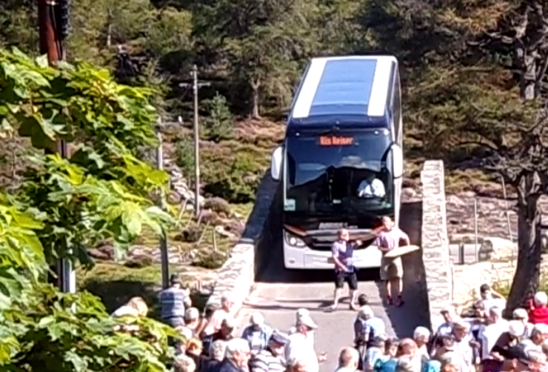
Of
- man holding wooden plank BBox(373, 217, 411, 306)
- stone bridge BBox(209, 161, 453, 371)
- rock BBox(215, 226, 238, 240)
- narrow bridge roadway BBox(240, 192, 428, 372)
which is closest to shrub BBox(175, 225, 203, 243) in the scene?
rock BBox(215, 226, 238, 240)

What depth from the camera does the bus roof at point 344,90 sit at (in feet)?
69.9

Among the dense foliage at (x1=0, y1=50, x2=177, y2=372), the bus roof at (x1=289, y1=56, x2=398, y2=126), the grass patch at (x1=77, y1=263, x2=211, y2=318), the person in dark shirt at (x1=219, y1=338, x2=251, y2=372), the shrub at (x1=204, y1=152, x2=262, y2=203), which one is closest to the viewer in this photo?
the dense foliage at (x1=0, y1=50, x2=177, y2=372)

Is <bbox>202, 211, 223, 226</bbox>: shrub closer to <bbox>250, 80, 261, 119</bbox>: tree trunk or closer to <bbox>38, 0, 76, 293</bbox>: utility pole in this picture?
<bbox>250, 80, 261, 119</bbox>: tree trunk

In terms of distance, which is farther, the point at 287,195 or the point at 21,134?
the point at 287,195

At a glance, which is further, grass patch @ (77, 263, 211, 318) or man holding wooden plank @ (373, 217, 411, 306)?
grass patch @ (77, 263, 211, 318)

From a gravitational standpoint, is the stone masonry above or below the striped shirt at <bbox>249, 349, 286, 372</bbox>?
above

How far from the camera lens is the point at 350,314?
18328 mm

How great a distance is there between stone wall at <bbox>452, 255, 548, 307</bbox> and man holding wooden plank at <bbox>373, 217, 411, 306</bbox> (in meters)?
10.3

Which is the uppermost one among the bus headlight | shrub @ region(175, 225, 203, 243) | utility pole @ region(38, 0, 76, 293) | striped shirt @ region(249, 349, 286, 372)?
utility pole @ region(38, 0, 76, 293)

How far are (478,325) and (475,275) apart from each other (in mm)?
20702

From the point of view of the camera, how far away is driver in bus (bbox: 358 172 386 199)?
20.9 metres

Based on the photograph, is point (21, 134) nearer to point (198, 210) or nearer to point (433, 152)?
point (433, 152)

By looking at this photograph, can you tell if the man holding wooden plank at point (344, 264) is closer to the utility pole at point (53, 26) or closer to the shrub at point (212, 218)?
the utility pole at point (53, 26)

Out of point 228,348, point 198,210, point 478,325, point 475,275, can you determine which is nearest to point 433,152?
point 475,275
